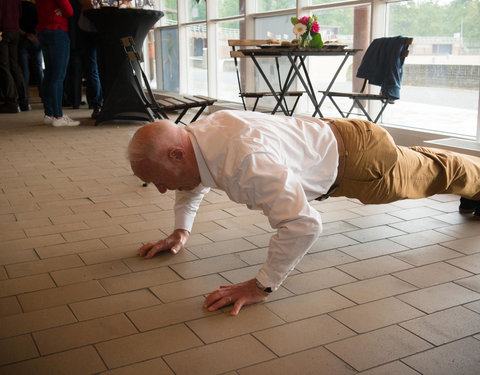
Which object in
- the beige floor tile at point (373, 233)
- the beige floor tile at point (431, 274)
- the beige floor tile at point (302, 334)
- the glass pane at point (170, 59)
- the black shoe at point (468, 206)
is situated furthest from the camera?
the glass pane at point (170, 59)

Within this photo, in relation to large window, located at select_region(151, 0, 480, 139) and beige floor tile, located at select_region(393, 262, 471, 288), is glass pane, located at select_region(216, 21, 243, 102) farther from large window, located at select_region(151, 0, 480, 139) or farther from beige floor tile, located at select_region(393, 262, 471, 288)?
beige floor tile, located at select_region(393, 262, 471, 288)

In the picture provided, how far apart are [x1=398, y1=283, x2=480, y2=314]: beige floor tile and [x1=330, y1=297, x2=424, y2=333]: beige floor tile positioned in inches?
1.7

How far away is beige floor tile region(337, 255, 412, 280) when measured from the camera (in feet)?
6.75

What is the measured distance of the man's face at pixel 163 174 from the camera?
5.55 ft

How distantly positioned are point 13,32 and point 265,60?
3.16m

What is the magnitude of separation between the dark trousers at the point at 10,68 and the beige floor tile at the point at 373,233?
5627 mm

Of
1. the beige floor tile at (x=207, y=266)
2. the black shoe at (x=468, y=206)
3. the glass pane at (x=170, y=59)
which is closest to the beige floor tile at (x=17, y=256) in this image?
the beige floor tile at (x=207, y=266)

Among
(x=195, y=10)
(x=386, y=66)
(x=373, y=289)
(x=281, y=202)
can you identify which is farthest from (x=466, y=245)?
(x=195, y=10)

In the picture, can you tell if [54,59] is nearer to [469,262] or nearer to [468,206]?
[468,206]

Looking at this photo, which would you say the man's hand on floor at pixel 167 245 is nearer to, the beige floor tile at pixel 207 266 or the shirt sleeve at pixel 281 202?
the beige floor tile at pixel 207 266

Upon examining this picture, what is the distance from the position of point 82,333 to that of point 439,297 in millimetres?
1199

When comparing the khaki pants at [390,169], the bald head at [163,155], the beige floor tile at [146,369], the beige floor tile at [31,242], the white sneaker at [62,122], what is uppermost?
the bald head at [163,155]

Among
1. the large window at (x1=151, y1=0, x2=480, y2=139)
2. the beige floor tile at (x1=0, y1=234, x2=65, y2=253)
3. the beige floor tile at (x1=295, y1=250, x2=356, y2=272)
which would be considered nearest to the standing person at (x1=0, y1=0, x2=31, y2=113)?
the large window at (x1=151, y1=0, x2=480, y2=139)

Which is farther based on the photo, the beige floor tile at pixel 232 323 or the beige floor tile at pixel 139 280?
the beige floor tile at pixel 139 280
